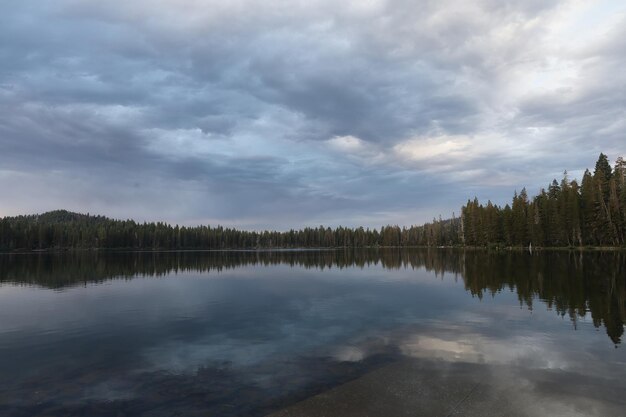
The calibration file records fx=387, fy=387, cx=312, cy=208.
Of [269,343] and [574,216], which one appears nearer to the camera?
[269,343]

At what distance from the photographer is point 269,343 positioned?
72.3ft

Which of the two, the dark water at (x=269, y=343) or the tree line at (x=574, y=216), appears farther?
the tree line at (x=574, y=216)

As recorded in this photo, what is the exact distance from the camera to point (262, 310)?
33.4 metres

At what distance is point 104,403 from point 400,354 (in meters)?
12.8

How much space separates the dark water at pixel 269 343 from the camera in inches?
569

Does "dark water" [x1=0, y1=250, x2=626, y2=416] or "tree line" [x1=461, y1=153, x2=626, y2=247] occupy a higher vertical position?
"tree line" [x1=461, y1=153, x2=626, y2=247]

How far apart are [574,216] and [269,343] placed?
11857 centimetres

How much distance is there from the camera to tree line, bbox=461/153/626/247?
103m

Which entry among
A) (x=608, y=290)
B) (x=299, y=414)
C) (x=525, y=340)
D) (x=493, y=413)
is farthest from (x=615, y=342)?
(x=608, y=290)

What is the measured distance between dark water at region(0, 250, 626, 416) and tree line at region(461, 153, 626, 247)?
251 ft

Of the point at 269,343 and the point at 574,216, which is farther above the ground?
the point at 574,216

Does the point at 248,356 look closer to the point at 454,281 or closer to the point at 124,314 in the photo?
the point at 124,314

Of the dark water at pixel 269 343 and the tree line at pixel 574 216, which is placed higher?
the tree line at pixel 574 216

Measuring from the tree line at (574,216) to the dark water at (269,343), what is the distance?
76446 mm
